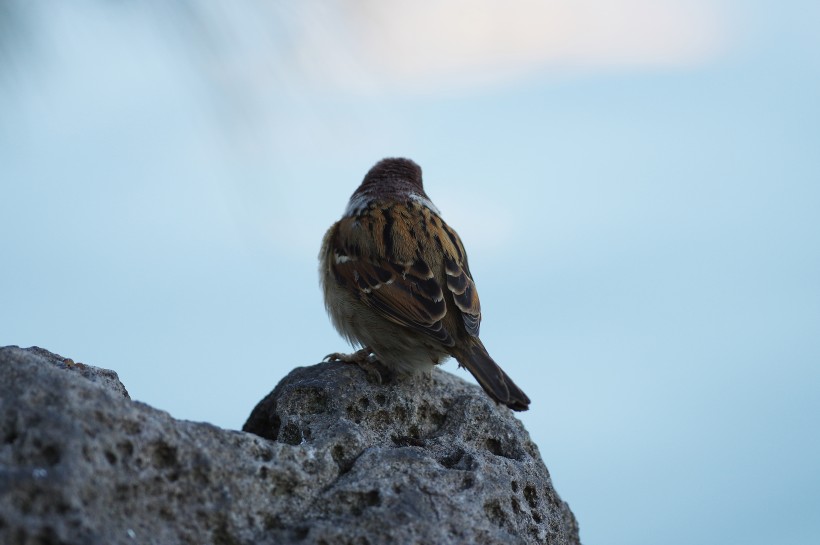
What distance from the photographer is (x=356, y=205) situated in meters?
5.54

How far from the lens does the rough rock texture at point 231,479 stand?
2.45 metres

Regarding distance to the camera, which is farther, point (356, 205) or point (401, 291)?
point (356, 205)

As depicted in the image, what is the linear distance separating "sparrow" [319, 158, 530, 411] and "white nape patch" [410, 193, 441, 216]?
0.08 metres

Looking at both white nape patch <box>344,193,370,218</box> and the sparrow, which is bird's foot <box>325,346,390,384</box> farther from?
white nape patch <box>344,193,370,218</box>

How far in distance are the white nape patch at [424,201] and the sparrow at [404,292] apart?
81 mm

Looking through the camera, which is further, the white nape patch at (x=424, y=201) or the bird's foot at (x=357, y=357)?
the white nape patch at (x=424, y=201)

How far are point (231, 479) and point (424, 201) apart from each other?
3135mm

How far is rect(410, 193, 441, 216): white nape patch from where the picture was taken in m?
5.59

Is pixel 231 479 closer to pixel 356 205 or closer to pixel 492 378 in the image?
pixel 492 378

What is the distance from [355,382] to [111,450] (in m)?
1.59

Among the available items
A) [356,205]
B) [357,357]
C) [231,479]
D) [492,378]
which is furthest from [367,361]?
[231,479]

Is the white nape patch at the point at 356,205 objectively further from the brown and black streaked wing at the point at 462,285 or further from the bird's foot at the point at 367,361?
the bird's foot at the point at 367,361

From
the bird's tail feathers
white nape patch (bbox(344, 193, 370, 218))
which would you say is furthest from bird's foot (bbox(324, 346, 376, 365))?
white nape patch (bbox(344, 193, 370, 218))

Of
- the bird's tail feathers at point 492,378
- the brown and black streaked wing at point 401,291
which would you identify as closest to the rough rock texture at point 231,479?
the bird's tail feathers at point 492,378
